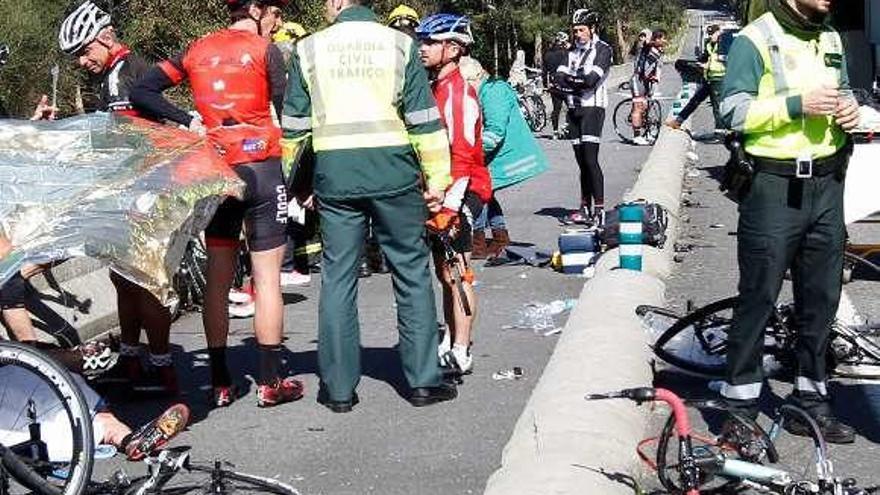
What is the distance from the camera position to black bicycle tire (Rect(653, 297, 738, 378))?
7102 millimetres

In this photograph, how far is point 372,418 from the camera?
6.77 metres

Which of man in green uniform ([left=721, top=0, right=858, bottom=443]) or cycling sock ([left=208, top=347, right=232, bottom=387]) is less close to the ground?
man in green uniform ([left=721, top=0, right=858, bottom=443])

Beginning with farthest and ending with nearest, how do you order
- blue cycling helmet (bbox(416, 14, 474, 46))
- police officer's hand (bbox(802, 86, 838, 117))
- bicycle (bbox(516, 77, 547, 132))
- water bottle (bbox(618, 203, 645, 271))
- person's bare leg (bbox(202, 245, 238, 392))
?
bicycle (bbox(516, 77, 547, 132))
water bottle (bbox(618, 203, 645, 271))
blue cycling helmet (bbox(416, 14, 474, 46))
person's bare leg (bbox(202, 245, 238, 392))
police officer's hand (bbox(802, 86, 838, 117))

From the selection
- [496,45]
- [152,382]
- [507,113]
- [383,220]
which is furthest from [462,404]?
[496,45]

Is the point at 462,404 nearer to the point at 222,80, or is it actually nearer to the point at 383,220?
the point at 383,220

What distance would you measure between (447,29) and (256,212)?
1.43 metres

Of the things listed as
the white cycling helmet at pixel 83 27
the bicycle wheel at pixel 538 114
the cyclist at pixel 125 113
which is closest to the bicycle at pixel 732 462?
the cyclist at pixel 125 113

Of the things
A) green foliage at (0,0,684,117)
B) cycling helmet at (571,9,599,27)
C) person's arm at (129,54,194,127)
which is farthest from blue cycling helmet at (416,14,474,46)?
green foliage at (0,0,684,117)

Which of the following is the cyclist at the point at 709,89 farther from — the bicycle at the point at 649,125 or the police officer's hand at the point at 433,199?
the police officer's hand at the point at 433,199

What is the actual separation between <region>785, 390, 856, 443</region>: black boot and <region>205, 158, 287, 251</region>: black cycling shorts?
2.50m

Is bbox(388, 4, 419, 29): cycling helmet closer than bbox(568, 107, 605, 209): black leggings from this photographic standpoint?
Yes

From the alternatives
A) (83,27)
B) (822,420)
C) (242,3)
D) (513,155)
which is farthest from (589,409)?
(513,155)

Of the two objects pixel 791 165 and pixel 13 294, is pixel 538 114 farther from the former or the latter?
pixel 791 165

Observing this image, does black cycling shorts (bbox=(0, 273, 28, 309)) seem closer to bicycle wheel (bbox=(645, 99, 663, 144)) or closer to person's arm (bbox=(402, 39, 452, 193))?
person's arm (bbox=(402, 39, 452, 193))
